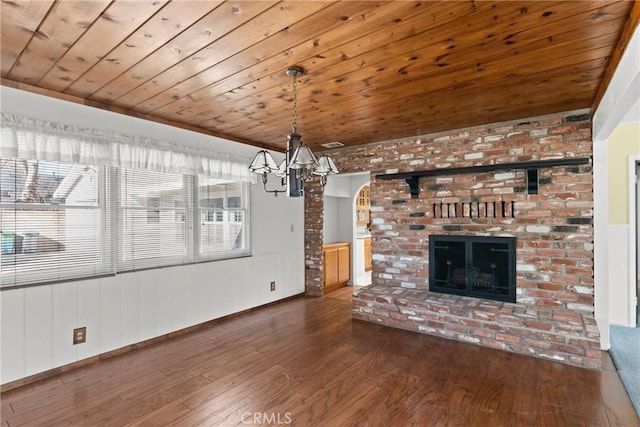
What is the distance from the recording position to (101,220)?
9.80 ft

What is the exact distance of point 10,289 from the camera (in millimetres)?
2457

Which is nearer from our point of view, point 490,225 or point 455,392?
point 455,392

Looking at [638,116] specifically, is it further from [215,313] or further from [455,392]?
[215,313]

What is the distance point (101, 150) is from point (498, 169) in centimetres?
399

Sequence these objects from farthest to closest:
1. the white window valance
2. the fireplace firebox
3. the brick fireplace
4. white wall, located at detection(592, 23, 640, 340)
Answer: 1. the fireplace firebox
2. the brick fireplace
3. the white window valance
4. white wall, located at detection(592, 23, 640, 340)

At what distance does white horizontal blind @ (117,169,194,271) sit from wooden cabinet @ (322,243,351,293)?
91.7 inches

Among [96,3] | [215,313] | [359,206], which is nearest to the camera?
[96,3]

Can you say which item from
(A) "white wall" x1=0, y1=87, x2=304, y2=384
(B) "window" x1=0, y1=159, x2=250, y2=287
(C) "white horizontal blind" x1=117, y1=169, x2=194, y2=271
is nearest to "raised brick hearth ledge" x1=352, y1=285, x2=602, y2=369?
(A) "white wall" x1=0, y1=87, x2=304, y2=384

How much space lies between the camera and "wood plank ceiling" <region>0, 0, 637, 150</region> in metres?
1.65

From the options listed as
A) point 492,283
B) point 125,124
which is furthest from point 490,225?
point 125,124

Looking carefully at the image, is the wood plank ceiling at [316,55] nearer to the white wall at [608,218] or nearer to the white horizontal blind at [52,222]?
the white wall at [608,218]

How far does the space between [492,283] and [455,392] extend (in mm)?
1695

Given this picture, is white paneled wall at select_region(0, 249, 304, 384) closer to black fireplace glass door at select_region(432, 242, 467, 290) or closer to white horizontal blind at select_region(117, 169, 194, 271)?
white horizontal blind at select_region(117, 169, 194, 271)

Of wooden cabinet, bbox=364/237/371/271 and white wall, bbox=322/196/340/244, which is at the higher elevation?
white wall, bbox=322/196/340/244
